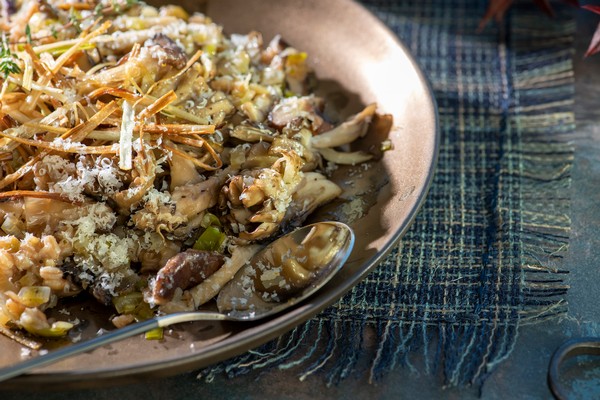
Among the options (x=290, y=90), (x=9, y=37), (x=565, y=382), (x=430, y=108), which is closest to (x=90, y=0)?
(x=9, y=37)

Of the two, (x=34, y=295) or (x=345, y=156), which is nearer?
(x=34, y=295)

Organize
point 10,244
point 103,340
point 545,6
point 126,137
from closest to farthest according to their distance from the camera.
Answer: point 103,340
point 10,244
point 126,137
point 545,6

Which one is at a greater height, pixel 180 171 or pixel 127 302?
pixel 180 171

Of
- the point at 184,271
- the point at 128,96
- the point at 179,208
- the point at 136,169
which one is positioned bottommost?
the point at 184,271

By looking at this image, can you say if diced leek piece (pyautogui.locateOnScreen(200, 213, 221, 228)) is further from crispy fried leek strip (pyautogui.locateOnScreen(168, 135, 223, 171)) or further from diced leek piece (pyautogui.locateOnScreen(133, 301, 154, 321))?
diced leek piece (pyautogui.locateOnScreen(133, 301, 154, 321))

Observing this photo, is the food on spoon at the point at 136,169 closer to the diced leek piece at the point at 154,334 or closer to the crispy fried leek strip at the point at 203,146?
the crispy fried leek strip at the point at 203,146

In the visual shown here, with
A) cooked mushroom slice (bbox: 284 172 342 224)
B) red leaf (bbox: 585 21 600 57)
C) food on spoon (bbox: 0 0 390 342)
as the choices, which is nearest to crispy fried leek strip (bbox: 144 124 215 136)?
food on spoon (bbox: 0 0 390 342)

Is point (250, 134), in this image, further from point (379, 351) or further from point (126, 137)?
point (379, 351)

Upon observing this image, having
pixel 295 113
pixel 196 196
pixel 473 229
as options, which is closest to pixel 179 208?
pixel 196 196
